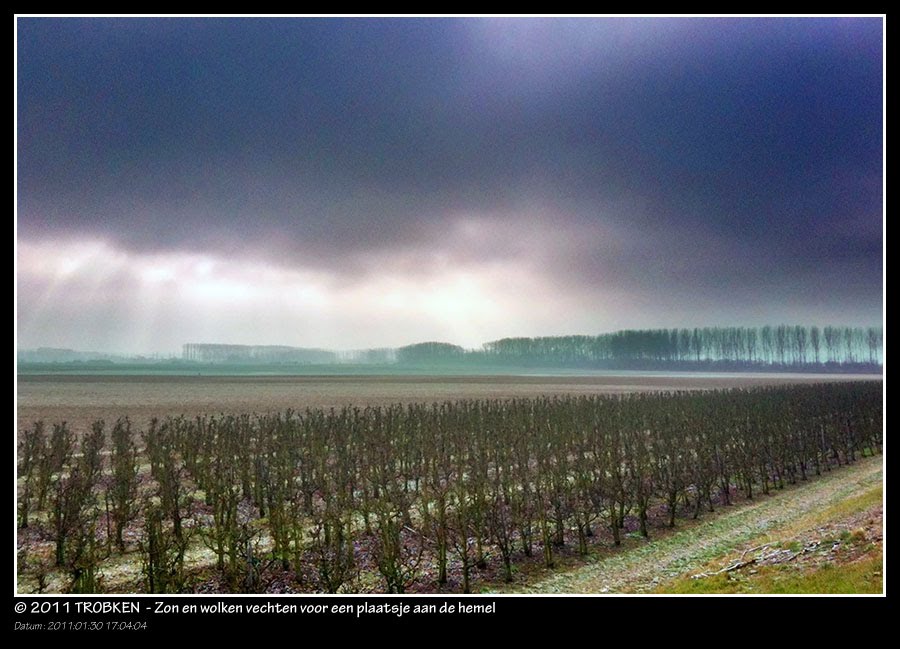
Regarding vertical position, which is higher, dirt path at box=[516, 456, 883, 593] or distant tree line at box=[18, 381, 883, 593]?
distant tree line at box=[18, 381, 883, 593]

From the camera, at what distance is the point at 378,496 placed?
12.9 metres

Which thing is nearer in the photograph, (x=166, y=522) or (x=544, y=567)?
(x=544, y=567)

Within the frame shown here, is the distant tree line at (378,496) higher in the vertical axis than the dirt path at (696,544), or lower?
higher

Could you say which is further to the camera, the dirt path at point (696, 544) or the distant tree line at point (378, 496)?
the dirt path at point (696, 544)

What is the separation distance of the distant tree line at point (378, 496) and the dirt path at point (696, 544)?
0.74 metres

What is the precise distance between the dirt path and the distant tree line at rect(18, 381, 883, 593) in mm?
743

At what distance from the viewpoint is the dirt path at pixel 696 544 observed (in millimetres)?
10391

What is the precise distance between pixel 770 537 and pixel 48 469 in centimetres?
2196

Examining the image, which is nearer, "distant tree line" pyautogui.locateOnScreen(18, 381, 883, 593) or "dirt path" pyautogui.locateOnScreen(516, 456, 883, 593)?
"distant tree line" pyautogui.locateOnScreen(18, 381, 883, 593)

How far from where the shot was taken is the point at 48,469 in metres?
15.1

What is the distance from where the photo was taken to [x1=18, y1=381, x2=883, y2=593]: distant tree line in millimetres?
9859
